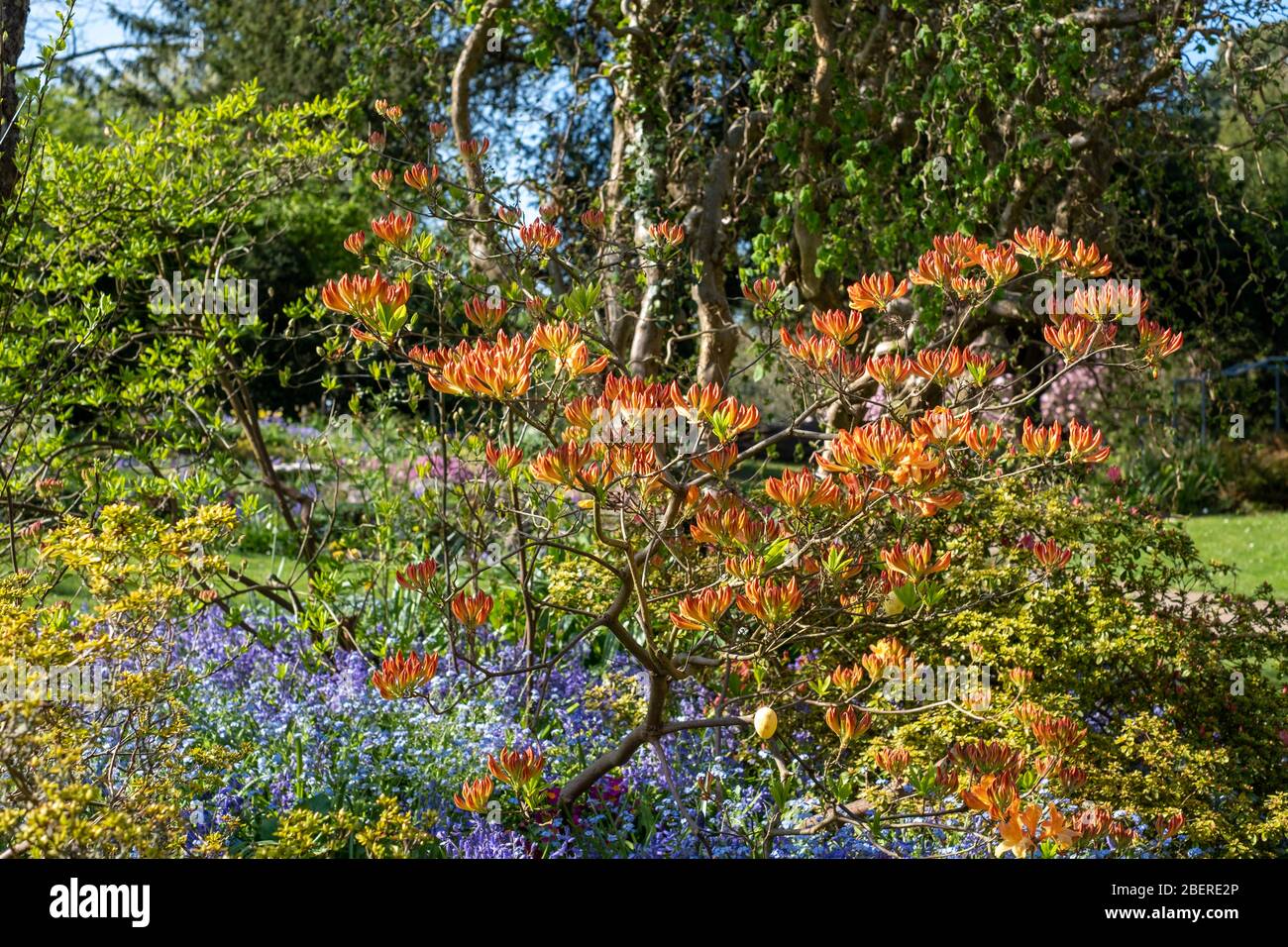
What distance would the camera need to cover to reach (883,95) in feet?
18.4

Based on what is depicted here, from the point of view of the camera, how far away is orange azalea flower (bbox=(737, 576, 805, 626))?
7.97ft

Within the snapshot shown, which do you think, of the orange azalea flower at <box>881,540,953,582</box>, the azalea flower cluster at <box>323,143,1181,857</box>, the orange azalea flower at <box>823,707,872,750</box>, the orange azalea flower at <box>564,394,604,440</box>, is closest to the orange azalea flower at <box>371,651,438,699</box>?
the azalea flower cluster at <box>323,143,1181,857</box>

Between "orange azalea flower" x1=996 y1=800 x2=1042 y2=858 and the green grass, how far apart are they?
5.86 meters

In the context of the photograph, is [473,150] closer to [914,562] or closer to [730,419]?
[730,419]

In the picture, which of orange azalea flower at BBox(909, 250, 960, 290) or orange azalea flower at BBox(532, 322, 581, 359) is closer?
orange azalea flower at BBox(532, 322, 581, 359)

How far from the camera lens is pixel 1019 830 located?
7.49 feet

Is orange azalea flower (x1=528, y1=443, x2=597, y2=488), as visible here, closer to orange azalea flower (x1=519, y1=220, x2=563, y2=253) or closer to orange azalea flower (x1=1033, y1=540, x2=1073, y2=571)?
orange azalea flower (x1=519, y1=220, x2=563, y2=253)

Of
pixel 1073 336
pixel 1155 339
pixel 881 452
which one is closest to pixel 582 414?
pixel 881 452

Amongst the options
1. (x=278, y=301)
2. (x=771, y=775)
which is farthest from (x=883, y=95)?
(x=278, y=301)

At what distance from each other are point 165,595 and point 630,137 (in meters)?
A: 4.16

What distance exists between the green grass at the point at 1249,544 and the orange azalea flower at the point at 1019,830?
5861 mm

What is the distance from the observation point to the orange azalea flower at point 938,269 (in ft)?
8.68

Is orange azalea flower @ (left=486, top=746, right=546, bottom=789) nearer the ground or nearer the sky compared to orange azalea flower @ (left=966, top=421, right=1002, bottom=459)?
nearer the ground

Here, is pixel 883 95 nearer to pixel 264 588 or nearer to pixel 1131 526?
pixel 1131 526
